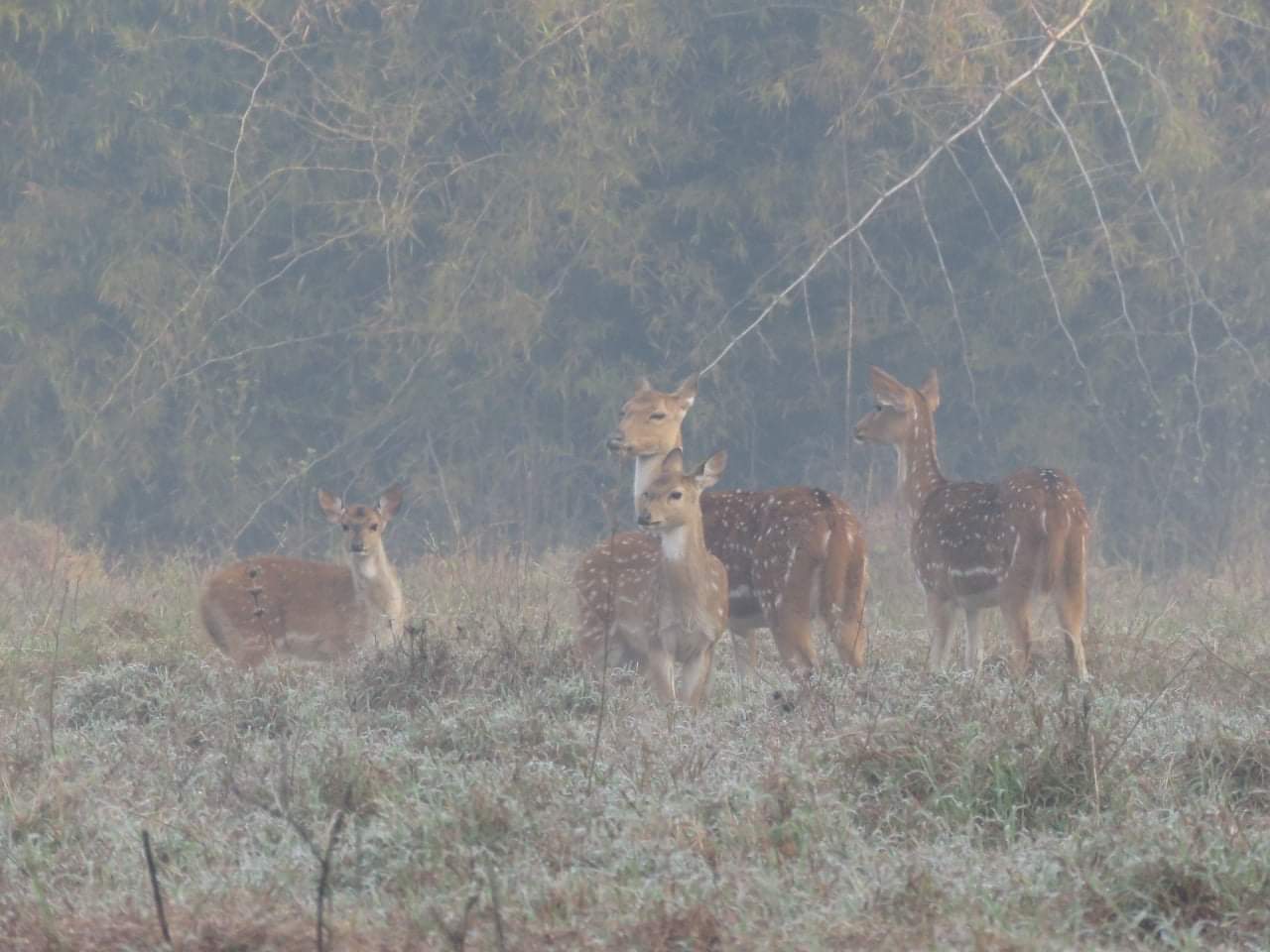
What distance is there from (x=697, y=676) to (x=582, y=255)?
29.3ft

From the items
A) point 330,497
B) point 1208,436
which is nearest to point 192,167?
point 330,497

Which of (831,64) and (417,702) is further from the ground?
(831,64)

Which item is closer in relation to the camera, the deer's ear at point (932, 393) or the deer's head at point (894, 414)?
the deer's head at point (894, 414)

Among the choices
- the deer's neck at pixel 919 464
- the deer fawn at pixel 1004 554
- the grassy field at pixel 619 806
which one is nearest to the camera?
the grassy field at pixel 619 806

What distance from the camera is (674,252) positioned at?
17.0 metres

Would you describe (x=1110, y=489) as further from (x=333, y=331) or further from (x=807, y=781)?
(x=807, y=781)

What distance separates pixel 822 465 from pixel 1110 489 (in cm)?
237

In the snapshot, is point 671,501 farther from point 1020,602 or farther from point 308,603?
point 308,603

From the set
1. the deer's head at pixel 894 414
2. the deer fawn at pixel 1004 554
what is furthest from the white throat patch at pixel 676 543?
the deer's head at pixel 894 414

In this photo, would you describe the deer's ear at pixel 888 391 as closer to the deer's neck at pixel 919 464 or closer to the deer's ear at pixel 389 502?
the deer's neck at pixel 919 464

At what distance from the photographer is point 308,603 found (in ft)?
33.0

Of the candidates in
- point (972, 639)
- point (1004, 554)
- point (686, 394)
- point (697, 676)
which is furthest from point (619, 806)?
point (686, 394)

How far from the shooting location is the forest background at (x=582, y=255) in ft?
52.9

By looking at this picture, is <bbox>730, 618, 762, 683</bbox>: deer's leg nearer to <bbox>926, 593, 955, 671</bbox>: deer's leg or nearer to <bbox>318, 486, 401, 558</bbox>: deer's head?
<bbox>926, 593, 955, 671</bbox>: deer's leg
